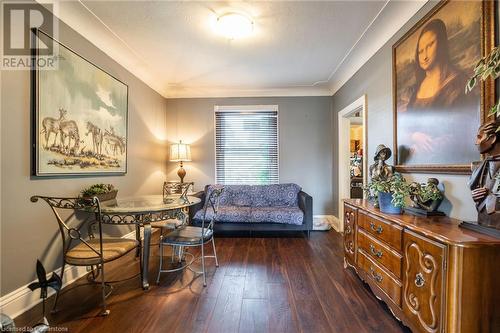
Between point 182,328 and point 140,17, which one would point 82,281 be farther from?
point 140,17

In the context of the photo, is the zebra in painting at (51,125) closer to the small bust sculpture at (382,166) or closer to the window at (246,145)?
the window at (246,145)

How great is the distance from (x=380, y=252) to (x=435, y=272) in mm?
568

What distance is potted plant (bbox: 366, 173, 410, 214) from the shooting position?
1.71 meters

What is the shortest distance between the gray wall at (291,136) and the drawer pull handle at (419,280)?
3037 millimetres

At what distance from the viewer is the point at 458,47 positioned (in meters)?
1.58

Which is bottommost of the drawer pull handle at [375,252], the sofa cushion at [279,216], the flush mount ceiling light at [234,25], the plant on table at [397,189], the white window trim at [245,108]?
the sofa cushion at [279,216]

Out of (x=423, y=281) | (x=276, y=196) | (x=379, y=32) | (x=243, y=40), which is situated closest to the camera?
(x=423, y=281)

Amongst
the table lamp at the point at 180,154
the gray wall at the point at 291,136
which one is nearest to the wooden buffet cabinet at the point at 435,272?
the gray wall at the point at 291,136

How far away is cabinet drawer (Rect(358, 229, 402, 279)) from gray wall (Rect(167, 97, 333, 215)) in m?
2.33

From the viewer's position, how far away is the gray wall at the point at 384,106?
1.58m

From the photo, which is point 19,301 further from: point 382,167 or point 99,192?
point 382,167

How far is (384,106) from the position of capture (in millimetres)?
2535

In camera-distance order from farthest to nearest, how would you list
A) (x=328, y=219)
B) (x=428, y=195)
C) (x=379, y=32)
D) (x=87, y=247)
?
(x=328, y=219)
(x=379, y=32)
(x=87, y=247)
(x=428, y=195)

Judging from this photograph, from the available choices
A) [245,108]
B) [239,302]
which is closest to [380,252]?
[239,302]
